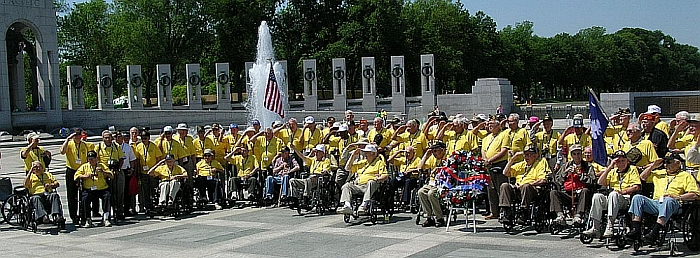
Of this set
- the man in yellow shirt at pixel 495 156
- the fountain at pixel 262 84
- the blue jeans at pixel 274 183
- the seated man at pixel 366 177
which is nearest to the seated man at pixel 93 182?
the blue jeans at pixel 274 183

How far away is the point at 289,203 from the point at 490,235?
4.48 m

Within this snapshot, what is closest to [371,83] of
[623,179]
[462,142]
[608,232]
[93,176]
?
[462,142]

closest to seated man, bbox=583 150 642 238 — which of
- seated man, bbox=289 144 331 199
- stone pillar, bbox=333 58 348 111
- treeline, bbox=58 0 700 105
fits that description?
seated man, bbox=289 144 331 199

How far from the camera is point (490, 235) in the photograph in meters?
10.1

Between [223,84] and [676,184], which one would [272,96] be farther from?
[223,84]

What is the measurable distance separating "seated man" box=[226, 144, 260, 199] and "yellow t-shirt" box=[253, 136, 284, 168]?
124 mm

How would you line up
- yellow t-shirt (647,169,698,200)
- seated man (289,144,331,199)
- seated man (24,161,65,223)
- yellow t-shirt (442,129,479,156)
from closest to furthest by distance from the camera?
1. yellow t-shirt (647,169,698,200)
2. seated man (24,161,65,223)
3. yellow t-shirt (442,129,479,156)
4. seated man (289,144,331,199)

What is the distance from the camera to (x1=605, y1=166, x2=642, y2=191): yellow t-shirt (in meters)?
8.98

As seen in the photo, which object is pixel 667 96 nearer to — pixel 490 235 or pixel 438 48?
pixel 490 235

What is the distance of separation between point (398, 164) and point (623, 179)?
4.34m

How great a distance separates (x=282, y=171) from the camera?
1347 cm

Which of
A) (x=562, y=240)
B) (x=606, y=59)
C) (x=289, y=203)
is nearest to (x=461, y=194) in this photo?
(x=562, y=240)

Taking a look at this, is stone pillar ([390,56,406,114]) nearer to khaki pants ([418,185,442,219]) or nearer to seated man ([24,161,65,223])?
khaki pants ([418,185,442,219])

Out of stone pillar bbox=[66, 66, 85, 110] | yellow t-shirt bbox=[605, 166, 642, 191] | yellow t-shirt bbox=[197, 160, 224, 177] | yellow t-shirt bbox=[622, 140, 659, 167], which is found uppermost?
stone pillar bbox=[66, 66, 85, 110]
